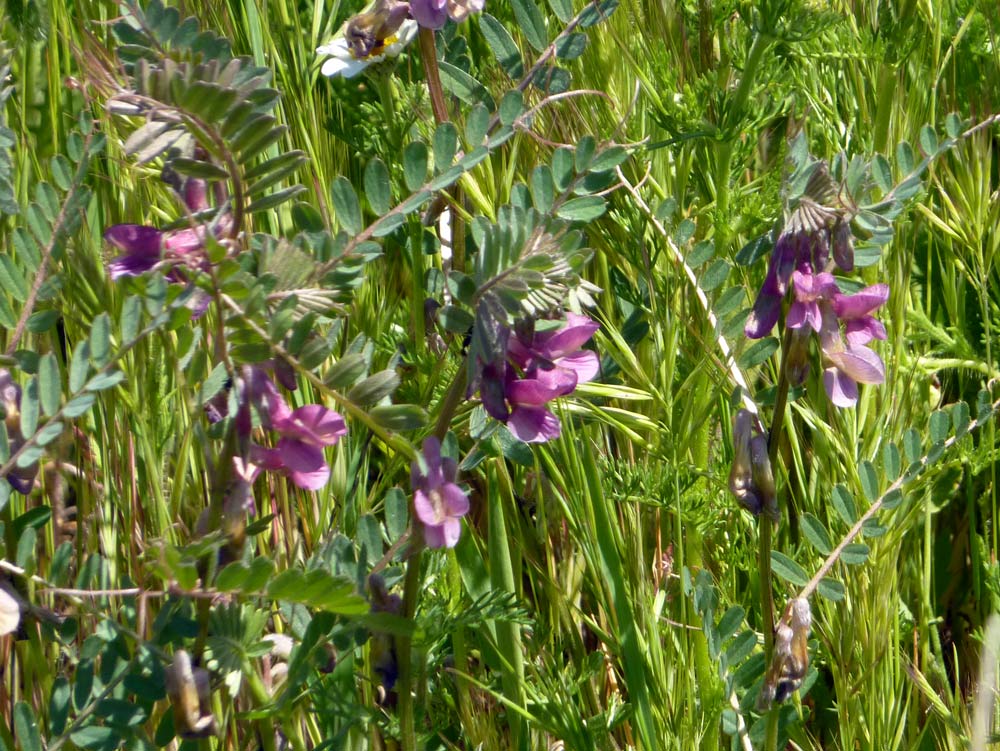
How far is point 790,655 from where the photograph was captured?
78 cm

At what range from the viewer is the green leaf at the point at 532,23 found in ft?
2.80

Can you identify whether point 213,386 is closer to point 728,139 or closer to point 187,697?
point 187,697

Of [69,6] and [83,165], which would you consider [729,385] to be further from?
[69,6]

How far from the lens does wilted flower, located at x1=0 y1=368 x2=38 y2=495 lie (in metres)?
0.65

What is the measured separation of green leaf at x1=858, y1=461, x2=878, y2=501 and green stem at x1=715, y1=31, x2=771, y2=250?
0.69 ft

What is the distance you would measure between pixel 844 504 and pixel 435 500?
1.29ft

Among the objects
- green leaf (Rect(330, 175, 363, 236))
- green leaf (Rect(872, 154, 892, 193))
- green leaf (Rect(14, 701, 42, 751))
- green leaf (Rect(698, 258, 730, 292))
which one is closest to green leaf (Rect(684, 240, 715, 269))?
green leaf (Rect(698, 258, 730, 292))

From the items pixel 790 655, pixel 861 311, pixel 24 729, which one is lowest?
pixel 790 655

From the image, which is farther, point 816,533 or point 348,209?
point 816,533

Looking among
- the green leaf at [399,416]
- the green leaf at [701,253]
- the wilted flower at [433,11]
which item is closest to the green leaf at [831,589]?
the green leaf at [701,253]

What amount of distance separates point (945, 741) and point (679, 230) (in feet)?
1.73

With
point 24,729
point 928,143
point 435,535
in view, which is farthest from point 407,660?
point 928,143

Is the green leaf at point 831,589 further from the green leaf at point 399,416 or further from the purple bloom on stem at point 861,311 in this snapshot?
the green leaf at point 399,416

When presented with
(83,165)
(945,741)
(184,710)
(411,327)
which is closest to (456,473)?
(184,710)
